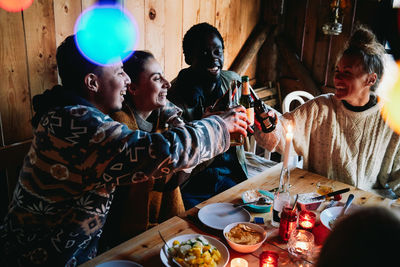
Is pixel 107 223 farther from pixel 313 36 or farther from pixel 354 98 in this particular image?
pixel 313 36

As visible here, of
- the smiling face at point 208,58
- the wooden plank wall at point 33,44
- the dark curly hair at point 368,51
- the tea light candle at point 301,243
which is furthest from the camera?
the smiling face at point 208,58

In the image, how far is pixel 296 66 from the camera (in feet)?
14.3

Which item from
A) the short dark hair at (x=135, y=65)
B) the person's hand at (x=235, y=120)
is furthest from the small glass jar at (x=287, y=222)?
the short dark hair at (x=135, y=65)

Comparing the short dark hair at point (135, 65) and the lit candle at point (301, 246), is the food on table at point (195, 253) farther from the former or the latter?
the short dark hair at point (135, 65)

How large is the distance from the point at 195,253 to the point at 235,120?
20.8 inches

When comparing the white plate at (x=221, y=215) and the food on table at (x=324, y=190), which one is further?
the food on table at (x=324, y=190)

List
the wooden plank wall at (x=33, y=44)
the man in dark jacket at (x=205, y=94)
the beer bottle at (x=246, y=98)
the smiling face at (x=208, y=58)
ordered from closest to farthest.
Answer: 1. the beer bottle at (x=246, y=98)
2. the wooden plank wall at (x=33, y=44)
3. the man in dark jacket at (x=205, y=94)
4. the smiling face at (x=208, y=58)

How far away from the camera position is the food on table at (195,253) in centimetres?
110

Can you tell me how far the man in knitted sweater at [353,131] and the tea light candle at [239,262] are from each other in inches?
38.2

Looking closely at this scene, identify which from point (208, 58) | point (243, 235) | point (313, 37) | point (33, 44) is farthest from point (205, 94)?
point (313, 37)

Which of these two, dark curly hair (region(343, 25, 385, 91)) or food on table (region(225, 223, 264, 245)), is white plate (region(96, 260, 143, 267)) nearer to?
food on table (region(225, 223, 264, 245))

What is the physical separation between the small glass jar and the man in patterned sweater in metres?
0.35

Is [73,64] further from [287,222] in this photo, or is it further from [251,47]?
[251,47]

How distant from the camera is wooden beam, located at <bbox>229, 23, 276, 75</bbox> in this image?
12.8ft
